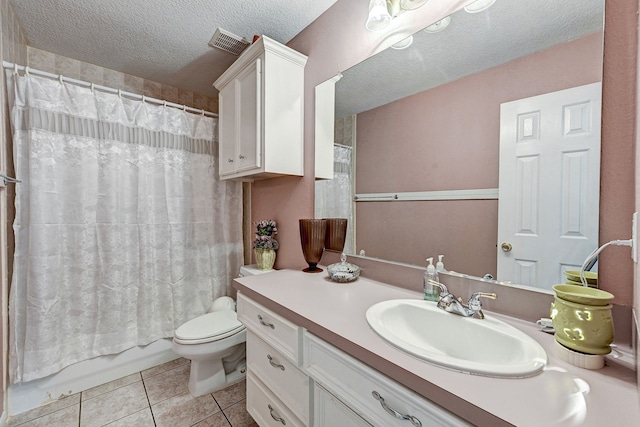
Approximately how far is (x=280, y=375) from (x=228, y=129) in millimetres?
1634

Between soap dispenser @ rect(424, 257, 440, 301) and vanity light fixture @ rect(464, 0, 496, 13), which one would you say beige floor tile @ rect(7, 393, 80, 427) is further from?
vanity light fixture @ rect(464, 0, 496, 13)

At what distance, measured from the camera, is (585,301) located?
1.96ft

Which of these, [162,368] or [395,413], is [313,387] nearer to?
[395,413]

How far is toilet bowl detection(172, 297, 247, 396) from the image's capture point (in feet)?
5.17

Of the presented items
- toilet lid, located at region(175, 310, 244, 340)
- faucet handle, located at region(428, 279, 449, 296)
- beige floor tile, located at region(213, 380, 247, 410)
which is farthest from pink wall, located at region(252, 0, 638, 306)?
beige floor tile, located at region(213, 380, 247, 410)

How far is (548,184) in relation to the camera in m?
0.82

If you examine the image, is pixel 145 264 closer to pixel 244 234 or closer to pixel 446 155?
pixel 244 234

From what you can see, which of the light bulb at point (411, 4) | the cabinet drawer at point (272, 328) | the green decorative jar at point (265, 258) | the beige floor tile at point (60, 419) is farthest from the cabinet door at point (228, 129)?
the beige floor tile at point (60, 419)

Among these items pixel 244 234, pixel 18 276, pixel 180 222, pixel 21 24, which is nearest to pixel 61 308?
pixel 18 276

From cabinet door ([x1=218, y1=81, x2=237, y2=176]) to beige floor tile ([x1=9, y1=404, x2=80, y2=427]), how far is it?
1722 millimetres

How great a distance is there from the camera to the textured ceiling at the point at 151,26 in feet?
4.91

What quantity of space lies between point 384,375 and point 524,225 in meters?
0.68

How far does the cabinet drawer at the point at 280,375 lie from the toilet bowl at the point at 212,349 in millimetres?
440

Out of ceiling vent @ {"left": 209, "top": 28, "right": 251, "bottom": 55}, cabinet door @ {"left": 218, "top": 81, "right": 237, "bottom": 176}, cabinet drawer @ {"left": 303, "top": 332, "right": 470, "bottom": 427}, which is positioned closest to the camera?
cabinet drawer @ {"left": 303, "top": 332, "right": 470, "bottom": 427}
